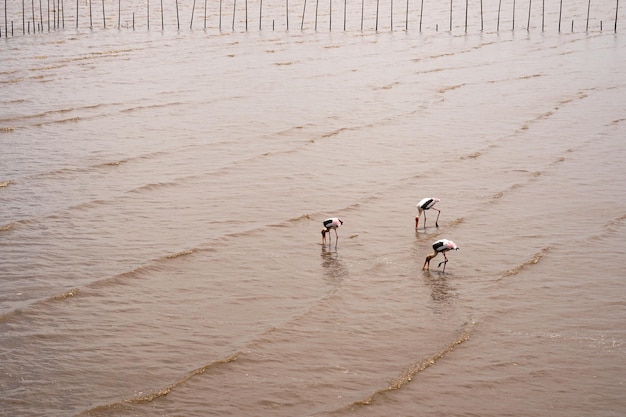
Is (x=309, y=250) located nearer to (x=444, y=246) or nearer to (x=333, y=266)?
(x=333, y=266)

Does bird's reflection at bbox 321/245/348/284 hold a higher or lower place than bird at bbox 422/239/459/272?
lower

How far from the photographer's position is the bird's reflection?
1773 cm

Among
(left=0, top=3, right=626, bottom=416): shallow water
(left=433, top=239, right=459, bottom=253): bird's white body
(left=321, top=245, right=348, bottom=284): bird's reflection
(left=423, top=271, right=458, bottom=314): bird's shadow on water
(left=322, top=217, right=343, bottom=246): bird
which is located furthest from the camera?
(left=322, top=217, right=343, bottom=246): bird

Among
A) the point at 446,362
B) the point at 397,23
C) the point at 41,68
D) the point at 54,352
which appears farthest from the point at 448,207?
the point at 397,23

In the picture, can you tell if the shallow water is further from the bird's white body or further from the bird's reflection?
the bird's white body

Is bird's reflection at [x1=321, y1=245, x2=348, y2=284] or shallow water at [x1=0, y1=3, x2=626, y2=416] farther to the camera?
bird's reflection at [x1=321, y1=245, x2=348, y2=284]

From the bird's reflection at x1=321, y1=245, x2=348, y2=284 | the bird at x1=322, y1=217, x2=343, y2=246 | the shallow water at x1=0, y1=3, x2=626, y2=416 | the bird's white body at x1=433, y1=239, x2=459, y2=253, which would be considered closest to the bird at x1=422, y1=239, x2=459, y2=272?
the bird's white body at x1=433, y1=239, x2=459, y2=253

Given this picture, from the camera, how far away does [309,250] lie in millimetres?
19188

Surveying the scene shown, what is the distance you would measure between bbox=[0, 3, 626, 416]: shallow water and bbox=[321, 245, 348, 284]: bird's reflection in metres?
0.05

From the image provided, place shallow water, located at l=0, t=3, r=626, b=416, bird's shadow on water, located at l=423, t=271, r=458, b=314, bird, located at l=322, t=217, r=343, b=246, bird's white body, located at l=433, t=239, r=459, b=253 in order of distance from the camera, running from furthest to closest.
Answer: bird, located at l=322, t=217, r=343, b=246, bird's white body, located at l=433, t=239, r=459, b=253, bird's shadow on water, located at l=423, t=271, r=458, b=314, shallow water, located at l=0, t=3, r=626, b=416

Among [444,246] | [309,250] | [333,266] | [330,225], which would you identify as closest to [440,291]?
[444,246]

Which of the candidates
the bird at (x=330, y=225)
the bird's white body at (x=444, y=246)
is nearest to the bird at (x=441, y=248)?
the bird's white body at (x=444, y=246)

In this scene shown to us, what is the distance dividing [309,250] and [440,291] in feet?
10.5

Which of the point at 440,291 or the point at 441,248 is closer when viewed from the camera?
the point at 440,291
